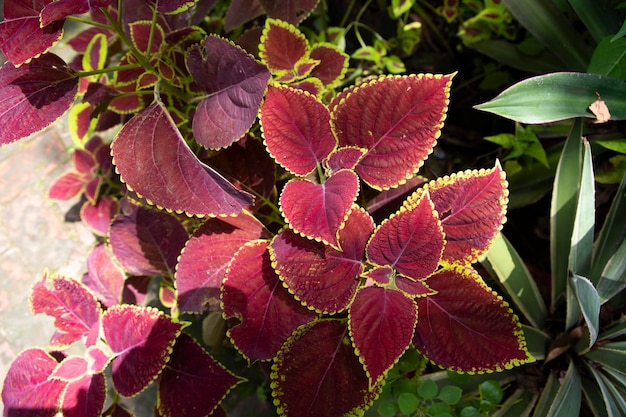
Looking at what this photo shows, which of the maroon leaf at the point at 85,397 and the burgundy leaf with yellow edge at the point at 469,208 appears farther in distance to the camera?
the maroon leaf at the point at 85,397

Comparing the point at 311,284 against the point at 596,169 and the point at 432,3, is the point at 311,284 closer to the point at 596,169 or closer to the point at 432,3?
the point at 596,169

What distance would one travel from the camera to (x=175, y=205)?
2.71ft

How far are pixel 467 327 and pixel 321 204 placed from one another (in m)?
0.31

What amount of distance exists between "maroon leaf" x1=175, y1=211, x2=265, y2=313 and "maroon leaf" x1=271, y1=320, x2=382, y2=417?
0.18 metres

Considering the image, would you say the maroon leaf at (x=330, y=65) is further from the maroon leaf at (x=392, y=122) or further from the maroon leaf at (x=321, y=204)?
the maroon leaf at (x=321, y=204)

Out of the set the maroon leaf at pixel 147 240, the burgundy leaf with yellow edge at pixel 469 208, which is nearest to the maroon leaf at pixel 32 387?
the maroon leaf at pixel 147 240

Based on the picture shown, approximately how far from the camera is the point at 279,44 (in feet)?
3.56

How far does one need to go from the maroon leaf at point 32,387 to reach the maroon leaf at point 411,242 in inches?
27.8

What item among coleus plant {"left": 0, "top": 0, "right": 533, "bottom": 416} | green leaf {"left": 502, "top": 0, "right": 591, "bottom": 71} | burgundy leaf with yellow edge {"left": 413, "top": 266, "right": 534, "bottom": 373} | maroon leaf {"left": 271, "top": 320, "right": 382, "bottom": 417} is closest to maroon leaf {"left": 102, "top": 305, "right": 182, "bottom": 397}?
coleus plant {"left": 0, "top": 0, "right": 533, "bottom": 416}

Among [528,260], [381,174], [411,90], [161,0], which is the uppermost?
[161,0]

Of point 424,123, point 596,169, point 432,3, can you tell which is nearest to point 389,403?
point 424,123

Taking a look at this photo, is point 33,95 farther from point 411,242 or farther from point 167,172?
point 411,242

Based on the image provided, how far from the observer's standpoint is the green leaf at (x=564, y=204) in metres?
1.10

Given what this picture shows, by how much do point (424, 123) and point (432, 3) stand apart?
0.97m
